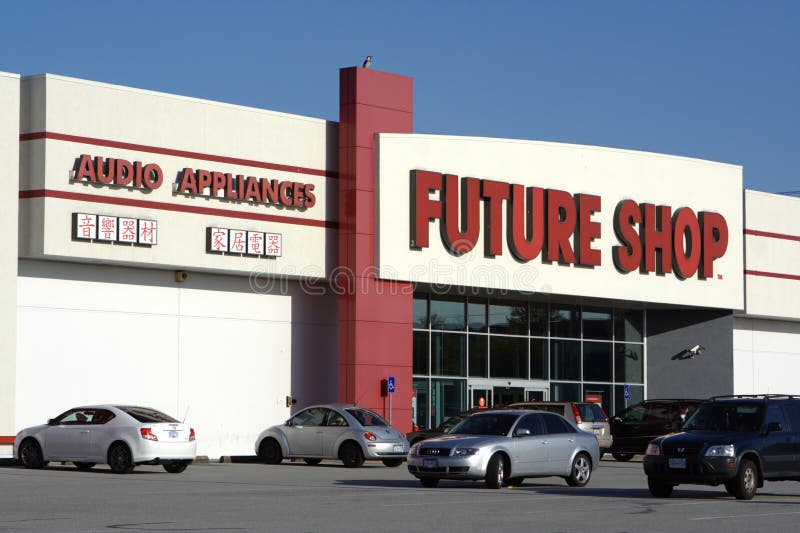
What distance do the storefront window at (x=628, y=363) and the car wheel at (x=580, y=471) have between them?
22525 mm

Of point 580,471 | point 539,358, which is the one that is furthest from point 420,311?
point 580,471

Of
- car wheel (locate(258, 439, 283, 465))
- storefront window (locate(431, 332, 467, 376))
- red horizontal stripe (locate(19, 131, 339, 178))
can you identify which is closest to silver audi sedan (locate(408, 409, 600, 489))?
car wheel (locate(258, 439, 283, 465))

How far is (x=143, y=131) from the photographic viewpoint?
3297 centimetres

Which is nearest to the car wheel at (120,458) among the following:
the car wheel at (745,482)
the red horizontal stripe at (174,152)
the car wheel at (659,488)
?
the red horizontal stripe at (174,152)

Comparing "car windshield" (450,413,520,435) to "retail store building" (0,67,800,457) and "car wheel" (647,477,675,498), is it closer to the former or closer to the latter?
"car wheel" (647,477,675,498)

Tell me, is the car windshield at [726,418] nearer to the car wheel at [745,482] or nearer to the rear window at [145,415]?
the car wheel at [745,482]

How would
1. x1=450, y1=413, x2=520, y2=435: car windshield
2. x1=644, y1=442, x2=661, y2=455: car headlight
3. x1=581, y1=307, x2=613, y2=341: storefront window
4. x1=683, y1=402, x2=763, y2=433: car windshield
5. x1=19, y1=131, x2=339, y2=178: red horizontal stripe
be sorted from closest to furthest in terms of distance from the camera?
x1=644, y1=442, x2=661, y2=455: car headlight
x1=683, y1=402, x2=763, y2=433: car windshield
x1=450, y1=413, x2=520, y2=435: car windshield
x1=19, y1=131, x2=339, y2=178: red horizontal stripe
x1=581, y1=307, x2=613, y2=341: storefront window

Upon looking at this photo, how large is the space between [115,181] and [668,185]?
20.0 m

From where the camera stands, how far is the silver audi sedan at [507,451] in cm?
2303

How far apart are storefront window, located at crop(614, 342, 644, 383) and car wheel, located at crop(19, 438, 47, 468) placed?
79.6 feet

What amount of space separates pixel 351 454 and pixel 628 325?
1884 cm

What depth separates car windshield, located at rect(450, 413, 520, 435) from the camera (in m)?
24.0

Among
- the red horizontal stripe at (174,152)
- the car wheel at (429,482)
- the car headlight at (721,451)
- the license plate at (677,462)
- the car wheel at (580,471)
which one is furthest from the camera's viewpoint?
the red horizontal stripe at (174,152)

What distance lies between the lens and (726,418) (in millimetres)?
22266
